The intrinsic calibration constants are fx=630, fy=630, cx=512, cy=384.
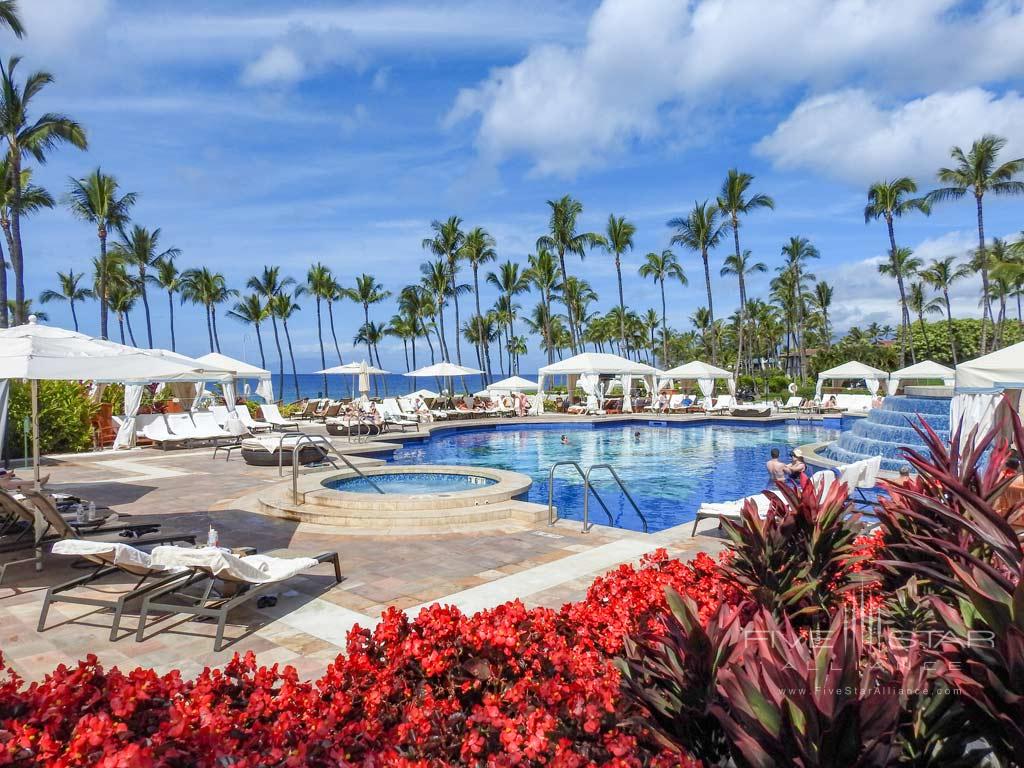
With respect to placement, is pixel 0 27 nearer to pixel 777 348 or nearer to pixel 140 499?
pixel 140 499

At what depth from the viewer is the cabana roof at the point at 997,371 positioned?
7989mm

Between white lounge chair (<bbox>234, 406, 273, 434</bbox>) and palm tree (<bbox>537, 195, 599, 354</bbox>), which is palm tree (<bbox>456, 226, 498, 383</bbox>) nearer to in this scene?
palm tree (<bbox>537, 195, 599, 354</bbox>)

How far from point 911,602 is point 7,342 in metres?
7.70

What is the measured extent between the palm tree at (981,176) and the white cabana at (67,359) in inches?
1633

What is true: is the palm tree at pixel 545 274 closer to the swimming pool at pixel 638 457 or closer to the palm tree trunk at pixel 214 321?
the swimming pool at pixel 638 457

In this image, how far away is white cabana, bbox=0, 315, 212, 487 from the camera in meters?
5.80

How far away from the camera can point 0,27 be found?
2048 centimetres

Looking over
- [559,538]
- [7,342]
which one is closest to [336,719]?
[559,538]

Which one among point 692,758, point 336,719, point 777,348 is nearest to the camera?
point 692,758

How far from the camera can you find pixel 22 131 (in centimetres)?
2344

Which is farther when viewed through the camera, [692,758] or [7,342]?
[7,342]

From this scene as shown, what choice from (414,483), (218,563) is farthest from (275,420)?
(218,563)

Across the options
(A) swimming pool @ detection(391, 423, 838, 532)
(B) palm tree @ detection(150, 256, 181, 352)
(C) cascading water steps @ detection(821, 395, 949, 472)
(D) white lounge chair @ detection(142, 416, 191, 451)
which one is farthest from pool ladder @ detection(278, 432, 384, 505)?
(B) palm tree @ detection(150, 256, 181, 352)

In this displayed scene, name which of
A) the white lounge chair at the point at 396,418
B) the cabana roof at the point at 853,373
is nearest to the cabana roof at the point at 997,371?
the white lounge chair at the point at 396,418
